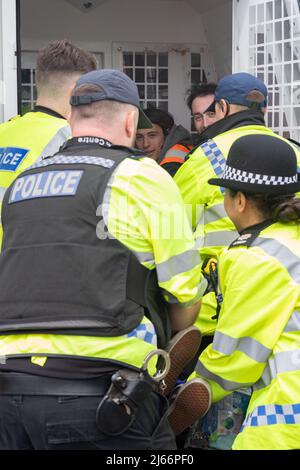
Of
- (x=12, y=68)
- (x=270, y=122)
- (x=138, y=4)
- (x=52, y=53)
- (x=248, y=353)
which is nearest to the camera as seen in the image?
(x=248, y=353)

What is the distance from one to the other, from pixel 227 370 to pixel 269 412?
8.1 inches

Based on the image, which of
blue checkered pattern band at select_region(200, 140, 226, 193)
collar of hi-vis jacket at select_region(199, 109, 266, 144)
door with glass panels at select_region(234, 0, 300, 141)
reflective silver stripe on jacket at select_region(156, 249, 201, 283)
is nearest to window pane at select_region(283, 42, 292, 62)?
door with glass panels at select_region(234, 0, 300, 141)

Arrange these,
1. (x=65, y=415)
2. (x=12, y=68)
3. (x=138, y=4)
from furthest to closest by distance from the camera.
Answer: (x=138, y=4)
(x=12, y=68)
(x=65, y=415)

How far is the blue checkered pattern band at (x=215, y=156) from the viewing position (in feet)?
11.1

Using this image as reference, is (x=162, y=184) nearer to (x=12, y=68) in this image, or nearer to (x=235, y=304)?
(x=235, y=304)

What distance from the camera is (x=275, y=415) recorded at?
7.89 feet

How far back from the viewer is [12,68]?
3.89 meters

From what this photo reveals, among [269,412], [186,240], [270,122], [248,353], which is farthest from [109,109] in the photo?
[270,122]

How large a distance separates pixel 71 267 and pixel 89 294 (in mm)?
96

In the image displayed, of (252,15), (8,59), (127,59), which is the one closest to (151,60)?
(127,59)

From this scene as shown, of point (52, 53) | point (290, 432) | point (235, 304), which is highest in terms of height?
point (52, 53)

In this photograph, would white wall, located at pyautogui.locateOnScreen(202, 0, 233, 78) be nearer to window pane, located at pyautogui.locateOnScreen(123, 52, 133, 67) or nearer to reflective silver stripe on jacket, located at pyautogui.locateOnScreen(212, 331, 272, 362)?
window pane, located at pyautogui.locateOnScreen(123, 52, 133, 67)

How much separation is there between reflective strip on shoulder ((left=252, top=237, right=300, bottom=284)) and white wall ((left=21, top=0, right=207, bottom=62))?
14.0 ft

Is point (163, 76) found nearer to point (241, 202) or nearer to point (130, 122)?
point (241, 202)
